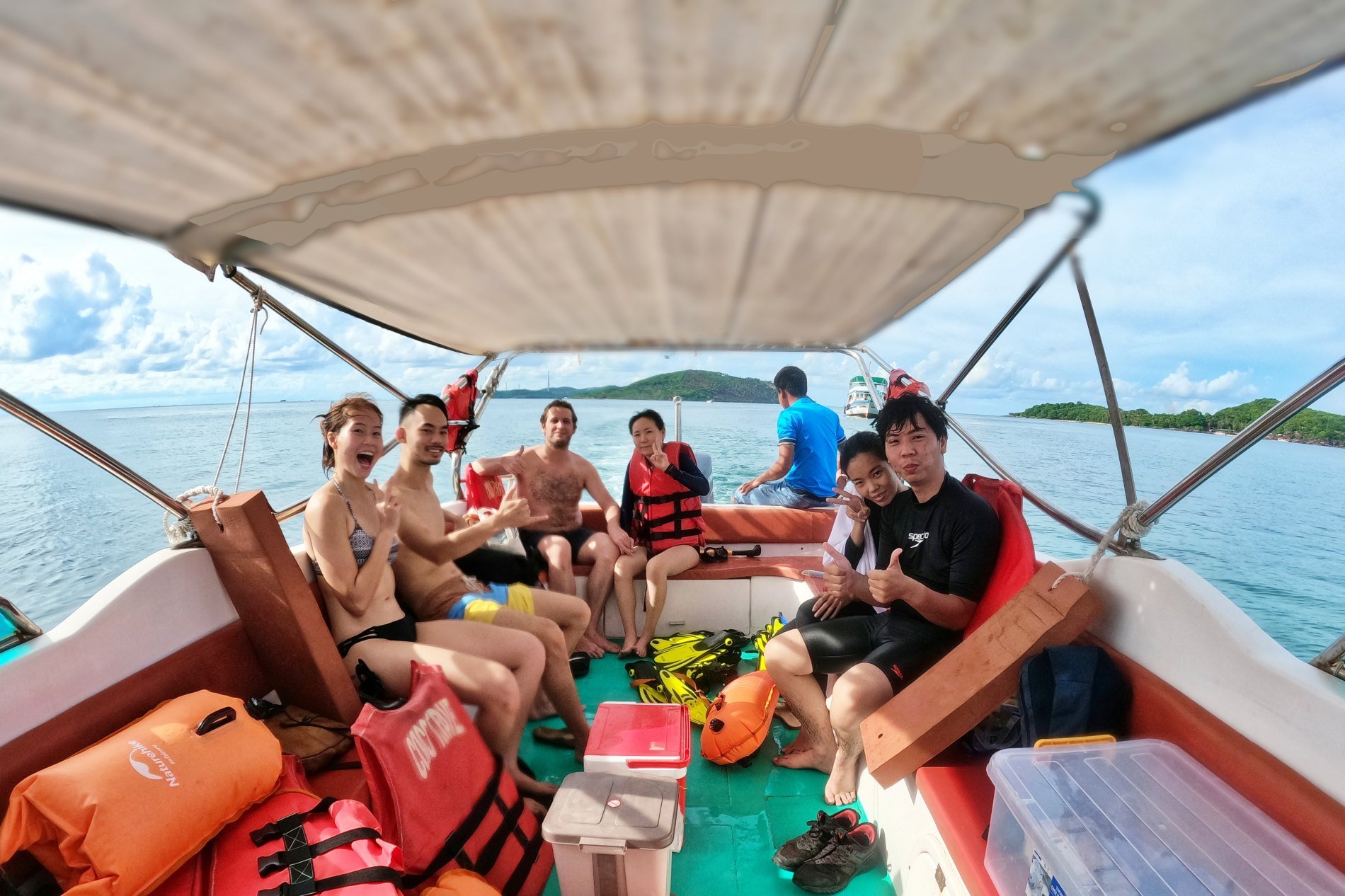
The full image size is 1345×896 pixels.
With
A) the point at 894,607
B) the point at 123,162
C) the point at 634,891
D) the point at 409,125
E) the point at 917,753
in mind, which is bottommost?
the point at 634,891

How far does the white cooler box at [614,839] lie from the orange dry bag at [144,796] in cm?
70

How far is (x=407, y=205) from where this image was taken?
196cm

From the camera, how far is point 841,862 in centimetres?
174

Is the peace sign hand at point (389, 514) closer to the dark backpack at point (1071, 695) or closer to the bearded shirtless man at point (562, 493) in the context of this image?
the bearded shirtless man at point (562, 493)

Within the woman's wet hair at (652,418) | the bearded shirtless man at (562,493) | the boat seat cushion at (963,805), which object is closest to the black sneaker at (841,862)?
the boat seat cushion at (963,805)

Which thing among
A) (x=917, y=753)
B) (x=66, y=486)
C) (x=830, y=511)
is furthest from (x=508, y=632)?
(x=66, y=486)

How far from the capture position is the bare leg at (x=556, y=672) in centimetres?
228

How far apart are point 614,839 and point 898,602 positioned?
122cm

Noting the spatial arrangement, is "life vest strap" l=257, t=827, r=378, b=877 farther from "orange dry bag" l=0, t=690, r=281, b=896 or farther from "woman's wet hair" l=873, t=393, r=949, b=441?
"woman's wet hair" l=873, t=393, r=949, b=441

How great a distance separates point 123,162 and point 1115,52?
218 centimetres

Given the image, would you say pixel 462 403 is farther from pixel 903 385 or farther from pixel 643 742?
pixel 643 742

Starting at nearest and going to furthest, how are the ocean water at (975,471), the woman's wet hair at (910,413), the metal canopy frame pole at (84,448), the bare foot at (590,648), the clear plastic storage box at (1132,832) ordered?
the clear plastic storage box at (1132,832) < the metal canopy frame pole at (84,448) < the woman's wet hair at (910,413) < the bare foot at (590,648) < the ocean water at (975,471)

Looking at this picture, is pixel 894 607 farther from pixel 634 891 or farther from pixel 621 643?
pixel 621 643

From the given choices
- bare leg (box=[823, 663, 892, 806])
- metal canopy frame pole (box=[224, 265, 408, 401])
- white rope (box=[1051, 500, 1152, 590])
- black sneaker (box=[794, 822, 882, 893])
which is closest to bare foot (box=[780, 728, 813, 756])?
bare leg (box=[823, 663, 892, 806])
